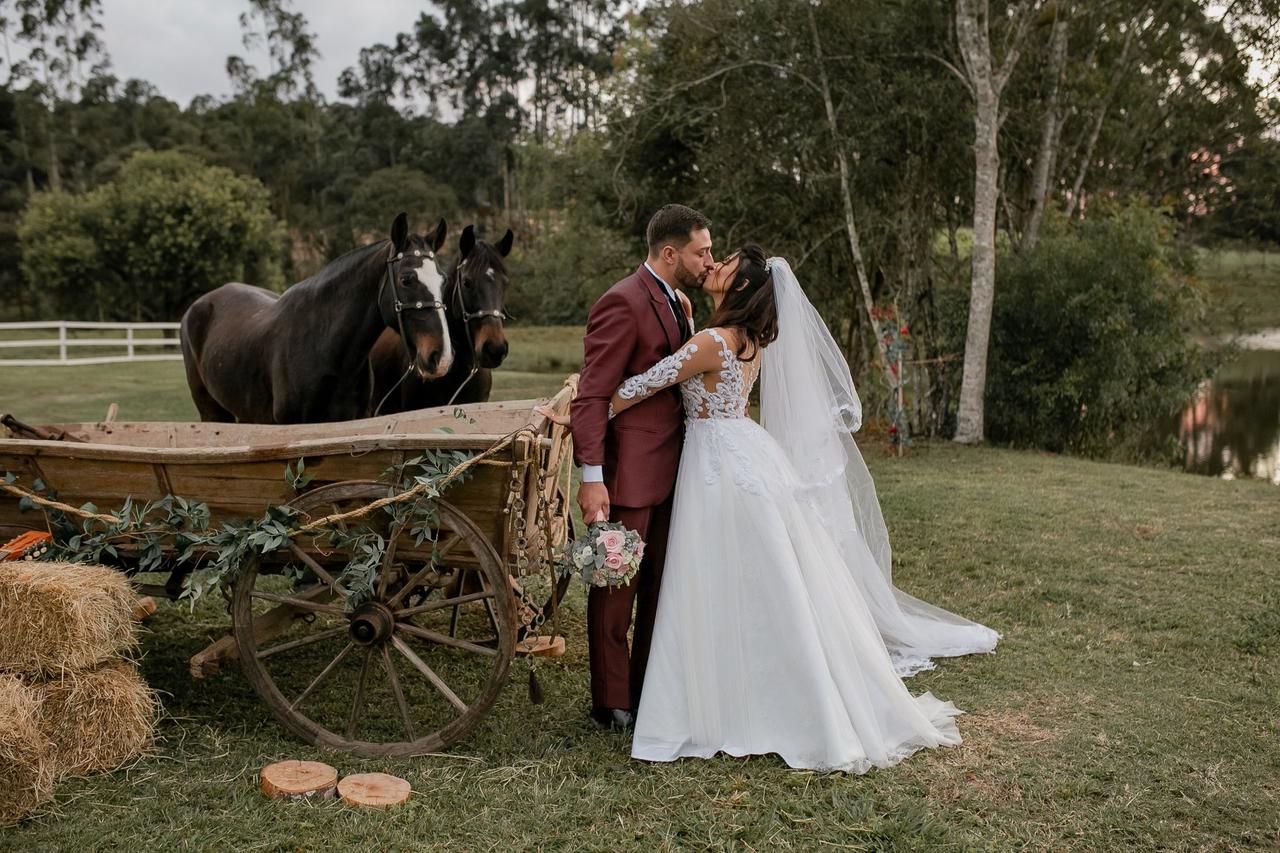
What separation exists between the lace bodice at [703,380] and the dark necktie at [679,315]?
199mm

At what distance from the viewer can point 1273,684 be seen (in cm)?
452

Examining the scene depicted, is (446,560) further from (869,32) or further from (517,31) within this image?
(517,31)

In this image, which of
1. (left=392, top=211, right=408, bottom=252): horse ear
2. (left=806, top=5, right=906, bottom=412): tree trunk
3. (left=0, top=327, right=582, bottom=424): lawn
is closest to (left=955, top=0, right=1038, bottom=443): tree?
(left=806, top=5, right=906, bottom=412): tree trunk

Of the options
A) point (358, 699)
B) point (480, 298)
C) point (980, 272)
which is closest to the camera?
point (358, 699)

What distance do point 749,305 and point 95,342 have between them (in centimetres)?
2224

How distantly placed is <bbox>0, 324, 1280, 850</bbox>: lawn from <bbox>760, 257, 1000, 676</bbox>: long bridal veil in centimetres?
60

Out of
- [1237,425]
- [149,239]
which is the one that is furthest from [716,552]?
[149,239]

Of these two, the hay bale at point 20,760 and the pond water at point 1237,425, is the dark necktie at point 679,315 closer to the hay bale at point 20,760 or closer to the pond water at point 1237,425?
the hay bale at point 20,760

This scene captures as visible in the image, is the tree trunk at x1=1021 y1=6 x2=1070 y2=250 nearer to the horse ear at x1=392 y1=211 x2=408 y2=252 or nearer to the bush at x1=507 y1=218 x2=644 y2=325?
the bush at x1=507 y1=218 x2=644 y2=325

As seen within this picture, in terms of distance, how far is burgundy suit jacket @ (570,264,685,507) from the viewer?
375cm

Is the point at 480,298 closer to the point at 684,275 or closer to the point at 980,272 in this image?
the point at 684,275

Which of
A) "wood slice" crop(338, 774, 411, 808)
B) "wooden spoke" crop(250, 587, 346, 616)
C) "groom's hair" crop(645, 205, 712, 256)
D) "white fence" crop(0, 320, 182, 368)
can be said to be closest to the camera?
"wood slice" crop(338, 774, 411, 808)

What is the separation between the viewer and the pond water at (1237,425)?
14.2 m

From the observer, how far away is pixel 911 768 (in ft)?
11.7
